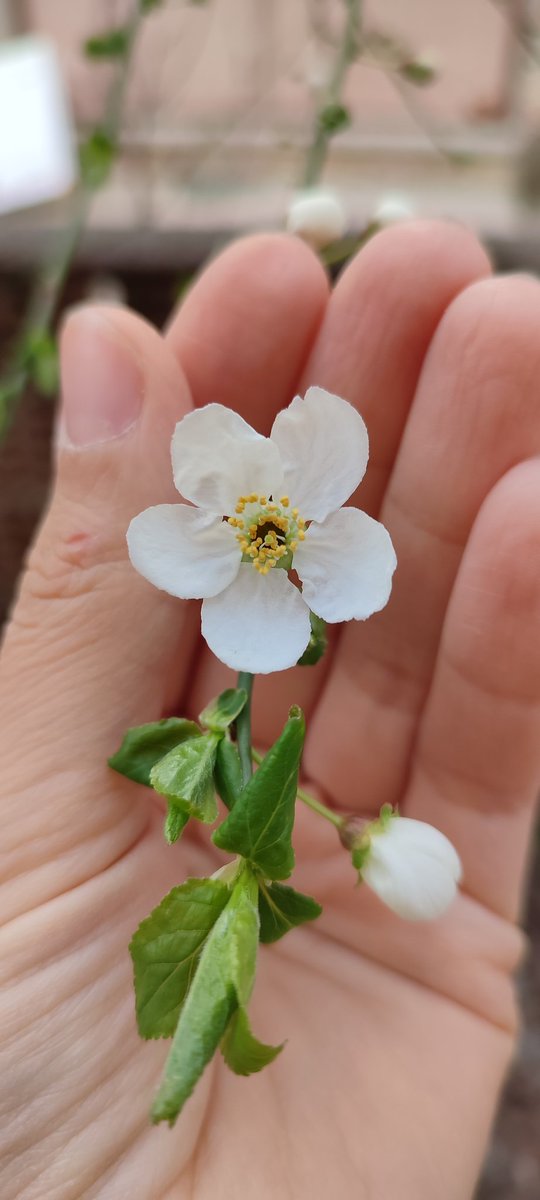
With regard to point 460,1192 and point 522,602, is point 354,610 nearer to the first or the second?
point 522,602

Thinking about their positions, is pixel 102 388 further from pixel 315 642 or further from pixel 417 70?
pixel 417 70

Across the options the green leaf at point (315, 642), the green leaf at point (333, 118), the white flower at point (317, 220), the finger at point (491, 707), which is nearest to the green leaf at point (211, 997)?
the green leaf at point (315, 642)

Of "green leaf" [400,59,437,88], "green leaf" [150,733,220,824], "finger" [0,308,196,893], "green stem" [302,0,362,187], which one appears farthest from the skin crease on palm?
"green leaf" [400,59,437,88]

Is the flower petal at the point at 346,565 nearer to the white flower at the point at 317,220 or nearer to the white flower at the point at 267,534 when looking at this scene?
the white flower at the point at 267,534

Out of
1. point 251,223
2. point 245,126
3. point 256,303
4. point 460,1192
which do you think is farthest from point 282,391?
point 245,126

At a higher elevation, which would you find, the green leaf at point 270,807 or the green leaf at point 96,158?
the green leaf at point 96,158

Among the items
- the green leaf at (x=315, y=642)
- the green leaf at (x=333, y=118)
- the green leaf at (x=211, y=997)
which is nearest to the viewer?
the green leaf at (x=211, y=997)
